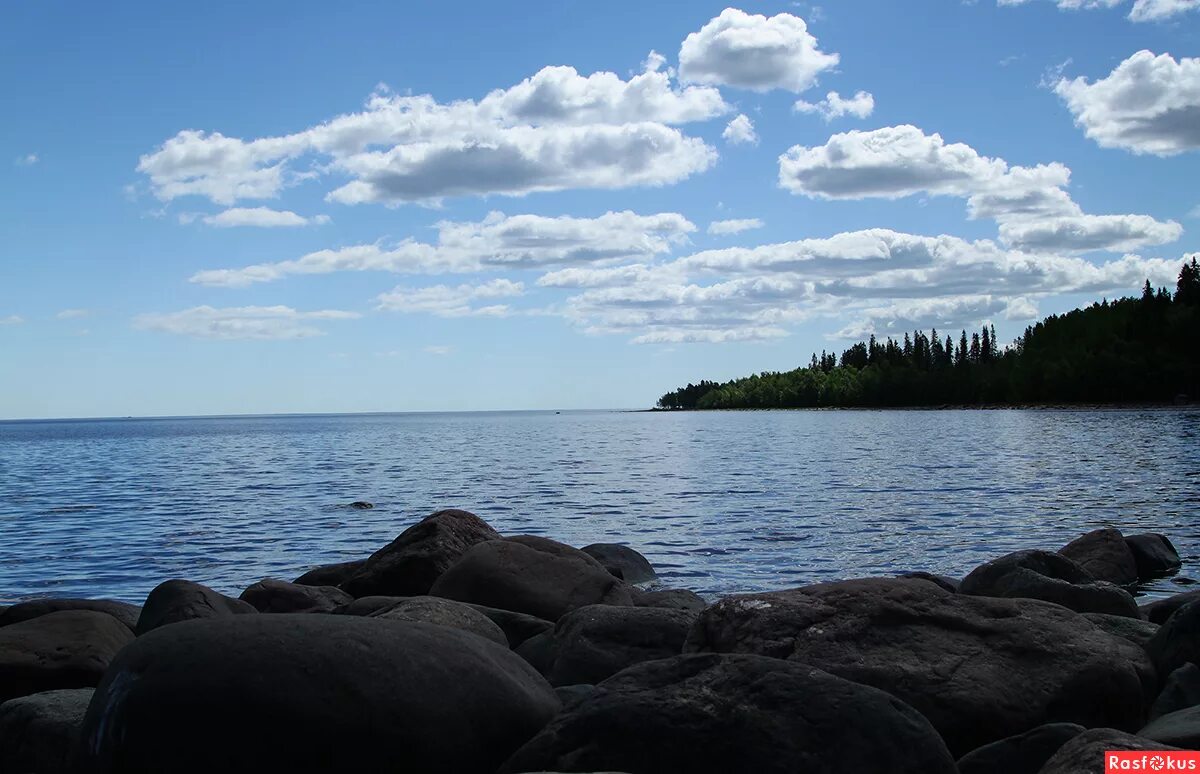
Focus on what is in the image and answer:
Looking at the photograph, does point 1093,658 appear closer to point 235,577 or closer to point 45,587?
point 235,577

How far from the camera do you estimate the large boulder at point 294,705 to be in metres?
5.31

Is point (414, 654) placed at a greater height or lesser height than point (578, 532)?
greater

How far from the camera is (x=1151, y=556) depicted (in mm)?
16453

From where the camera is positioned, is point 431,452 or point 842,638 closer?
point 842,638

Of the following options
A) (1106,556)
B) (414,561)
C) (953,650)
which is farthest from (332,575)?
(1106,556)

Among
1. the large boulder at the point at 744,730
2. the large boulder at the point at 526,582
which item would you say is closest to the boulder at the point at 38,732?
the large boulder at the point at 744,730

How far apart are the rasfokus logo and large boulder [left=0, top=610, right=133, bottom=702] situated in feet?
24.8

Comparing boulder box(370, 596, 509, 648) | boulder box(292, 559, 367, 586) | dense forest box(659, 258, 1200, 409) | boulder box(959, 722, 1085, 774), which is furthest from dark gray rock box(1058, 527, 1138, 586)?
dense forest box(659, 258, 1200, 409)

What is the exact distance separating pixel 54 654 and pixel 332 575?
5.75 metres

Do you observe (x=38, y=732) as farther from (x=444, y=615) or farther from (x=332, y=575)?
(x=332, y=575)

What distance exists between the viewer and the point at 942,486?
1284 inches

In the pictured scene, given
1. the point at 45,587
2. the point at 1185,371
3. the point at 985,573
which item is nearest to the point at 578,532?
the point at 45,587

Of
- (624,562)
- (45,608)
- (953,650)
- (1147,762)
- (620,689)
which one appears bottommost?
(624,562)

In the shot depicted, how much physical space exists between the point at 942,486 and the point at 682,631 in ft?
86.6
